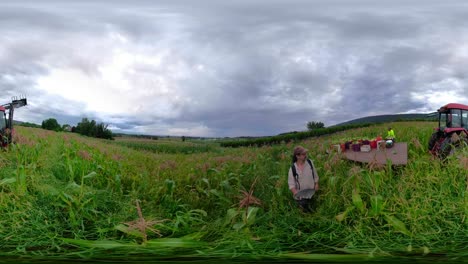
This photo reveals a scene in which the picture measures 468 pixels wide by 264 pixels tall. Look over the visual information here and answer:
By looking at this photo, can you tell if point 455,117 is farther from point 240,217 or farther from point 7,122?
point 7,122

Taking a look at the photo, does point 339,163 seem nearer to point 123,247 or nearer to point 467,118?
point 123,247

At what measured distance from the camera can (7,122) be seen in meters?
7.07

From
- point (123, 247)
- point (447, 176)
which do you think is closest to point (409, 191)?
point (447, 176)

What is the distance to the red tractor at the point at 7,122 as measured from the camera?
6178 mm

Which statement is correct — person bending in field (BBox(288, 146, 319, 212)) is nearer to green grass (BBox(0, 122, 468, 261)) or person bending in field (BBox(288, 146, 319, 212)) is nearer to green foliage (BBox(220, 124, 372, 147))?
green grass (BBox(0, 122, 468, 261))

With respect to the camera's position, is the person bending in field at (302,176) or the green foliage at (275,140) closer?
the person bending in field at (302,176)

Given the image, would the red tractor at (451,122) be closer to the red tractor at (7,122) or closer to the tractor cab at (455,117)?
the tractor cab at (455,117)

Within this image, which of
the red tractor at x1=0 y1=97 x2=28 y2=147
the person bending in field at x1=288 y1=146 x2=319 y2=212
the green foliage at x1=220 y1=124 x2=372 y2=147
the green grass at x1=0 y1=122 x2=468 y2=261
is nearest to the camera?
the green grass at x1=0 y1=122 x2=468 y2=261

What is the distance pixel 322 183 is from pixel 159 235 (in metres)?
2.31

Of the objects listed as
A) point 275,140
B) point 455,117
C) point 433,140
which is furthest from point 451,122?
point 275,140

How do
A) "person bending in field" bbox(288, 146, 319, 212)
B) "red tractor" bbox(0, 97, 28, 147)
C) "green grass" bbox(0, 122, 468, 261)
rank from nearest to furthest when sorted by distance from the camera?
1. "green grass" bbox(0, 122, 468, 261)
2. "person bending in field" bbox(288, 146, 319, 212)
3. "red tractor" bbox(0, 97, 28, 147)

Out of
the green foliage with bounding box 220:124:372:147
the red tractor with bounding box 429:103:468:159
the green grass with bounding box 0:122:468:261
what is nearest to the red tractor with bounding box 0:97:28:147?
the green grass with bounding box 0:122:468:261

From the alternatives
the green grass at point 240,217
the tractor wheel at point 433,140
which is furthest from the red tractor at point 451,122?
the green grass at point 240,217

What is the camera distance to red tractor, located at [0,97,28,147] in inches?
243
